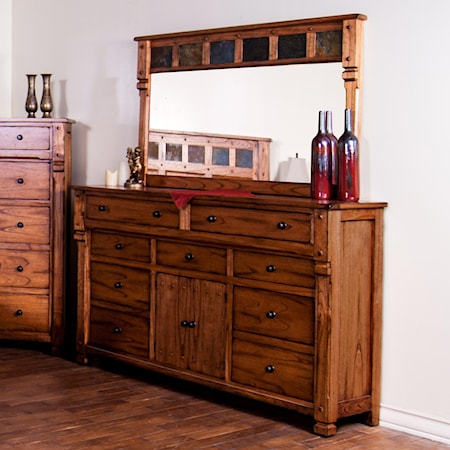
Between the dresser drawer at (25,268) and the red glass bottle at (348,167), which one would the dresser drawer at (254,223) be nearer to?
the red glass bottle at (348,167)

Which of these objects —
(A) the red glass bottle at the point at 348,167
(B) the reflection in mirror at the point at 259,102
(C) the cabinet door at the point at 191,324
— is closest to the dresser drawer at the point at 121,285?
(C) the cabinet door at the point at 191,324

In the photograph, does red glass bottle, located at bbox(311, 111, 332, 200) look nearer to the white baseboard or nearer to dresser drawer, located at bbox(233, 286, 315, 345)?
dresser drawer, located at bbox(233, 286, 315, 345)

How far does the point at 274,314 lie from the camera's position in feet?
12.5

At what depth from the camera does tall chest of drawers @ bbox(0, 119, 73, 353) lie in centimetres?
496

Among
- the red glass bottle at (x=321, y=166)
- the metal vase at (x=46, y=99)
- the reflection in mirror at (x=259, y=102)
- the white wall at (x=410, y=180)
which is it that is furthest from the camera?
the metal vase at (x=46, y=99)

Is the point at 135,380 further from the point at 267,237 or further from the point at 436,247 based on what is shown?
the point at 436,247

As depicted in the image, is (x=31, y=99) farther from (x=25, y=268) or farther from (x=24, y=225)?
(x=25, y=268)

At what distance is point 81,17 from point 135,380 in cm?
204

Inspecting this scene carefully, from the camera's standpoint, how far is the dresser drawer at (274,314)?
370 cm

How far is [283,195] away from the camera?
13.5ft

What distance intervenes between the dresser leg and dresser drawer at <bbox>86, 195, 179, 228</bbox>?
1.09 metres

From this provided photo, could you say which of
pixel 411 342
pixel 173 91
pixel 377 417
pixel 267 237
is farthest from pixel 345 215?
pixel 173 91

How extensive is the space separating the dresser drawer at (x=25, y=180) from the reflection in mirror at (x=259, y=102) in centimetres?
73

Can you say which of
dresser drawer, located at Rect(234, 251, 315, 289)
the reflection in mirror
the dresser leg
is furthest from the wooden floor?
the reflection in mirror
